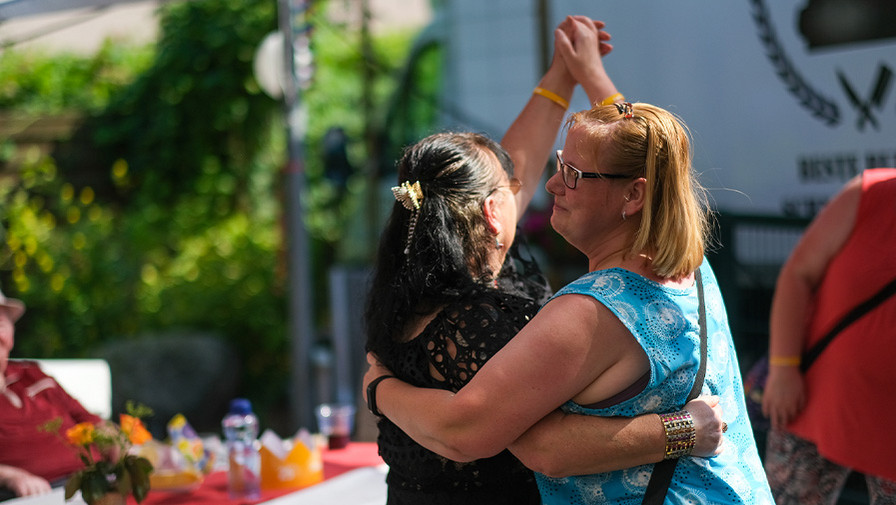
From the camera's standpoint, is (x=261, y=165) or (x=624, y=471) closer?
(x=624, y=471)

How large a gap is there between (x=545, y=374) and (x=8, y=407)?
1.70 m

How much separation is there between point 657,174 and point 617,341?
29 centimetres

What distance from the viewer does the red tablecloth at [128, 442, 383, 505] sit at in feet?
8.23

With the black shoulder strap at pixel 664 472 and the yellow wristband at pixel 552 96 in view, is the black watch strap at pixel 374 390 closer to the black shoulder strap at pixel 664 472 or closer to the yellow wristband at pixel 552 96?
the black shoulder strap at pixel 664 472

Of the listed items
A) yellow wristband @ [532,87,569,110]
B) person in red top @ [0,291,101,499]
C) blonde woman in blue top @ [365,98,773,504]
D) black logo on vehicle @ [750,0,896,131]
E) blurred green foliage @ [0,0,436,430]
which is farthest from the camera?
blurred green foliage @ [0,0,436,430]

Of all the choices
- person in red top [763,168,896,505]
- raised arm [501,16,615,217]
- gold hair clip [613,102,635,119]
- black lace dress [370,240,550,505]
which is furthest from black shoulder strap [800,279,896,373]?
gold hair clip [613,102,635,119]

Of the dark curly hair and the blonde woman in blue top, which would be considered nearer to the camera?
the blonde woman in blue top

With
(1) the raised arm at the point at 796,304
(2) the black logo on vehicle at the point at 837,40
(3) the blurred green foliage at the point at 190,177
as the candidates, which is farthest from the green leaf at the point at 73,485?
(3) the blurred green foliage at the point at 190,177

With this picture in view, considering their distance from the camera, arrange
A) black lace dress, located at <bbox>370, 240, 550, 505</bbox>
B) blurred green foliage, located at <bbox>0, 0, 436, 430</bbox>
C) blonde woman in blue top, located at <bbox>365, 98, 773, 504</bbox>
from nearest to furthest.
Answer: blonde woman in blue top, located at <bbox>365, 98, 773, 504</bbox>
black lace dress, located at <bbox>370, 240, 550, 505</bbox>
blurred green foliage, located at <bbox>0, 0, 436, 430</bbox>

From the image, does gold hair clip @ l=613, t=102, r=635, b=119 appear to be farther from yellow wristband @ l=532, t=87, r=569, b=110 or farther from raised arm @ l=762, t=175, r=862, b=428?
raised arm @ l=762, t=175, r=862, b=428

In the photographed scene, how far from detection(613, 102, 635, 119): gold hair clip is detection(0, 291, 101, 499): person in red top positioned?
172 centimetres

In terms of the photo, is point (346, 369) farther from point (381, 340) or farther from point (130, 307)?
point (381, 340)

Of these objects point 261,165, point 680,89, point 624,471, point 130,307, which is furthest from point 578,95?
point 130,307

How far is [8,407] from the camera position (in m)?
2.41
